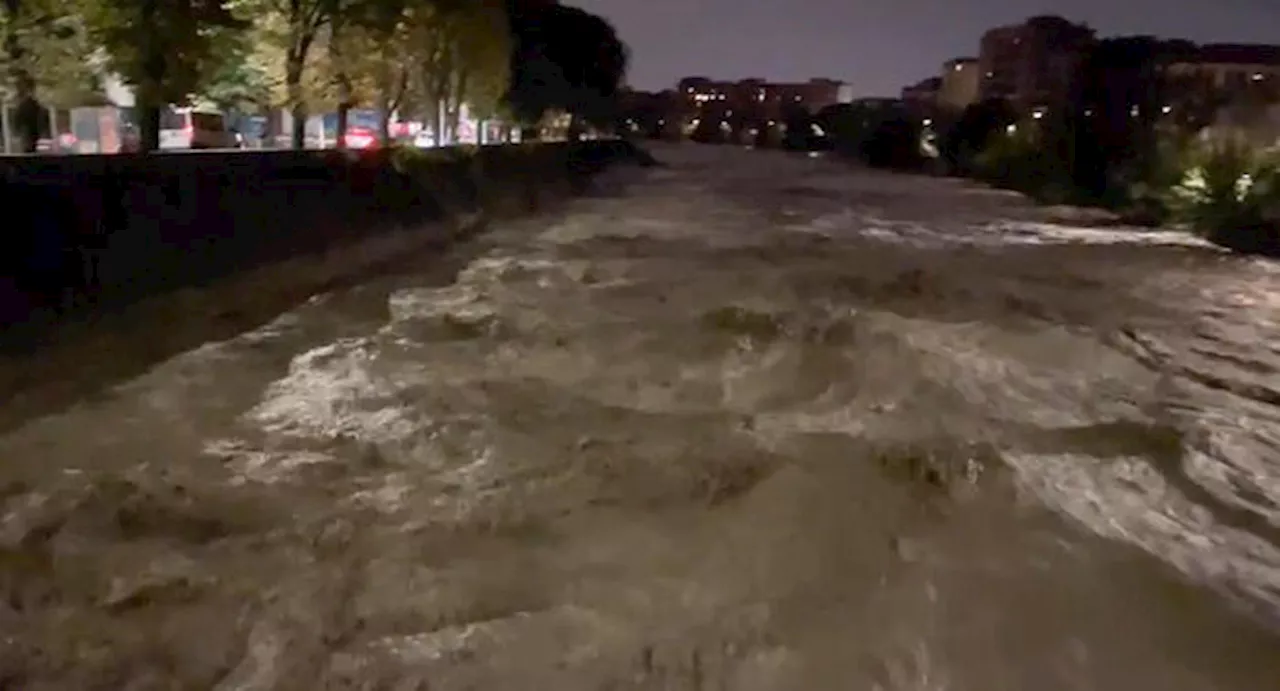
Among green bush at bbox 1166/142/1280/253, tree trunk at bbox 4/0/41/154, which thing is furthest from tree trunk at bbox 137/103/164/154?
green bush at bbox 1166/142/1280/253

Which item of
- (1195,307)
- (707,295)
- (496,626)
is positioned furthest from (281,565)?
(1195,307)

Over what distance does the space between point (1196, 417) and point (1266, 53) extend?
138 m

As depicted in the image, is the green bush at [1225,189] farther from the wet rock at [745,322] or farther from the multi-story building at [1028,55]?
the multi-story building at [1028,55]

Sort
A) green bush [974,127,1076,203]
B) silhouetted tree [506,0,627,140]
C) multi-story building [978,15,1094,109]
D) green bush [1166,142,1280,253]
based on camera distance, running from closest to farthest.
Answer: green bush [1166,142,1280,253] → green bush [974,127,1076,203] → silhouetted tree [506,0,627,140] → multi-story building [978,15,1094,109]

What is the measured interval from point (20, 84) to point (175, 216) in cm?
775

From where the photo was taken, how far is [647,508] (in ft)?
38.1

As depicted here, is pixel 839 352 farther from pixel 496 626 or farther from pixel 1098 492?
pixel 496 626

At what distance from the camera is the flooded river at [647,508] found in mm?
8523

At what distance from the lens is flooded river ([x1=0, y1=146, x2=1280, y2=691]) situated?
28.0 ft

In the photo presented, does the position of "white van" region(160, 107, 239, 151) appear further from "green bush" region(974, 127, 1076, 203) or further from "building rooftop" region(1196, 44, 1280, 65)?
"building rooftop" region(1196, 44, 1280, 65)

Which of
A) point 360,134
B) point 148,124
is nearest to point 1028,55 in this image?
point 360,134

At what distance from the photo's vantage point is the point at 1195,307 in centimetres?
2758

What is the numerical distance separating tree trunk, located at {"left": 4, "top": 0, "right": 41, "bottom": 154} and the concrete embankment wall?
4.27 metres

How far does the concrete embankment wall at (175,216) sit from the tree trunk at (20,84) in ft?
14.0
